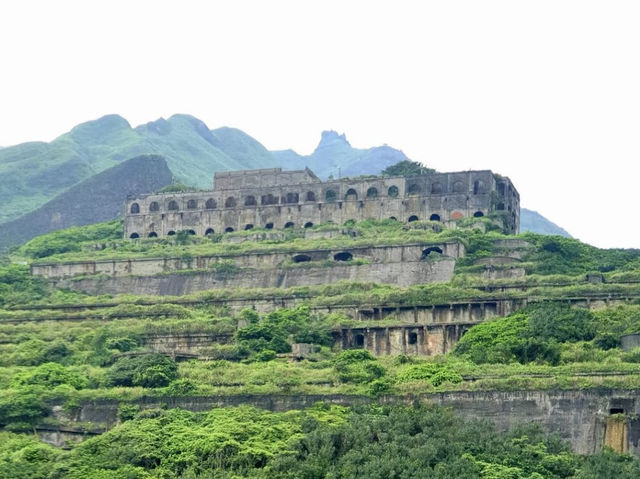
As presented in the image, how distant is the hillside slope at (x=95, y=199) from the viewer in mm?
92188

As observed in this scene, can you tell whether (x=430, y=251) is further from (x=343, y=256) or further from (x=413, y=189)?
(x=413, y=189)

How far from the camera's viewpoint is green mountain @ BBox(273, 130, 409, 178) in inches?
5482

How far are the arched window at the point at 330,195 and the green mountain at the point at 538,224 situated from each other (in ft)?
150

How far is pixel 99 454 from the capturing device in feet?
137

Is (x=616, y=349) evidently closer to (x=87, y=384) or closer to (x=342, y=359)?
(x=342, y=359)

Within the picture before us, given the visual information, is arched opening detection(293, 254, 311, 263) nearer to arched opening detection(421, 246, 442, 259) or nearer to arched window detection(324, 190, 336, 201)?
arched opening detection(421, 246, 442, 259)

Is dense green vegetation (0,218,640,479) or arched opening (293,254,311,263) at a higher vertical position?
arched opening (293,254,311,263)

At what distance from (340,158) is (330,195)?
7784cm

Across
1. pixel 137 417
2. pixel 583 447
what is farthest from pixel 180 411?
pixel 583 447

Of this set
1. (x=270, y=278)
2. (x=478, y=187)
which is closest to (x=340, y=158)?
(x=478, y=187)

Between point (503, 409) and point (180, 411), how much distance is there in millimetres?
10231

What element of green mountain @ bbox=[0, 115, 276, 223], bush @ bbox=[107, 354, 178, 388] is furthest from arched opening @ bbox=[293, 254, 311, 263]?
green mountain @ bbox=[0, 115, 276, 223]

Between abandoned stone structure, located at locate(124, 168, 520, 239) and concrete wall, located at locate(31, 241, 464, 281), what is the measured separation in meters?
7.78

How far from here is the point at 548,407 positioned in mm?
42938
